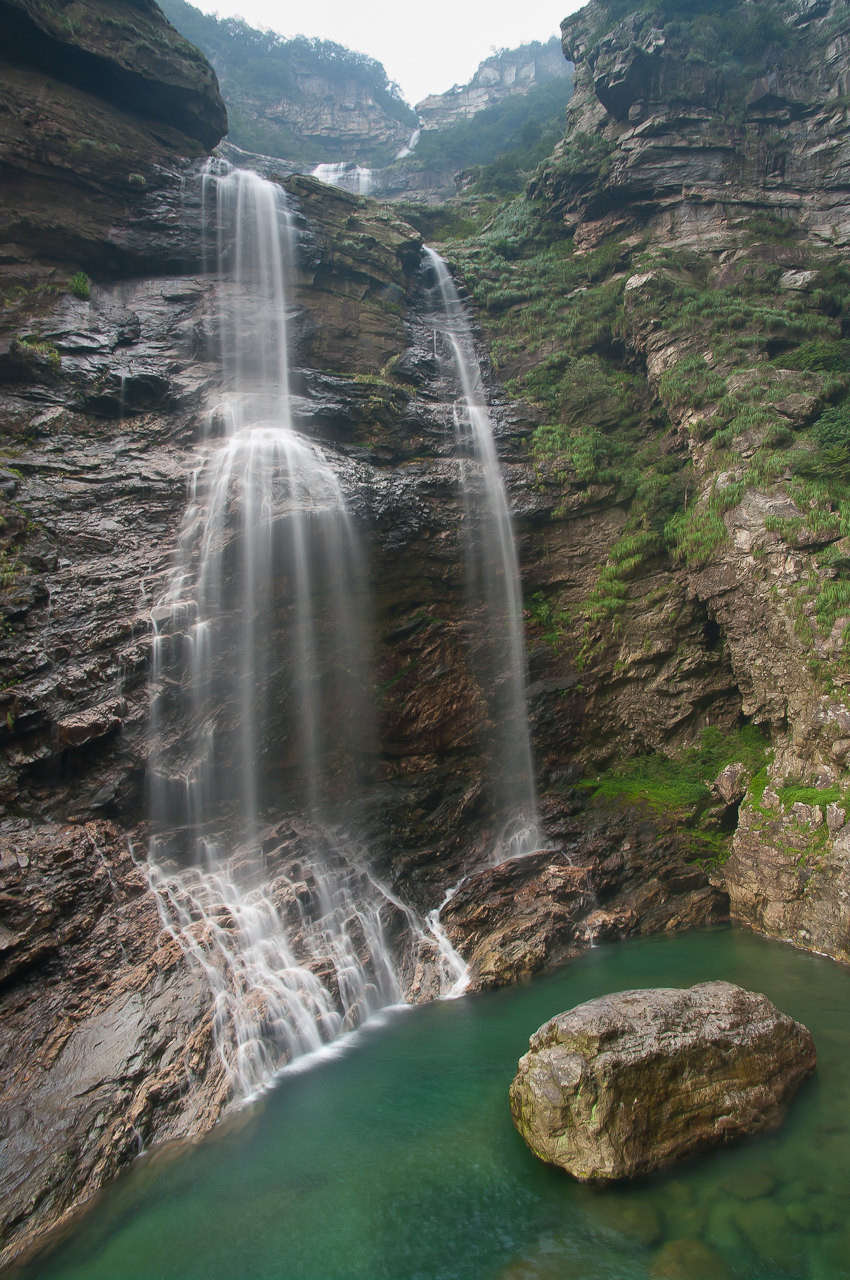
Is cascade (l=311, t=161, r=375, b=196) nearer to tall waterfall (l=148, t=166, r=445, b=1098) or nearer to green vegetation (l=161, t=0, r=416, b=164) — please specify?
green vegetation (l=161, t=0, r=416, b=164)

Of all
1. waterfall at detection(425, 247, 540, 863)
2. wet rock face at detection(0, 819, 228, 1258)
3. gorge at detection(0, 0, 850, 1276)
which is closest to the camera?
wet rock face at detection(0, 819, 228, 1258)

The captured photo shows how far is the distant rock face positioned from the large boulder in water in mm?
65849

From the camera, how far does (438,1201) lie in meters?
5.77

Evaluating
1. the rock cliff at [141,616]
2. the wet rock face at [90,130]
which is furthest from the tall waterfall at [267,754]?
the wet rock face at [90,130]

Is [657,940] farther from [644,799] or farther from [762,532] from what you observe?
[762,532]

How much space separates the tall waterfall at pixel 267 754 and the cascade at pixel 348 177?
3407 centimetres

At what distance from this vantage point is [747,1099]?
19.9 feet

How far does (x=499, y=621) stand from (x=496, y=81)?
6475 cm

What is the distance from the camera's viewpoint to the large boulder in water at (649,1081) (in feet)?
18.5

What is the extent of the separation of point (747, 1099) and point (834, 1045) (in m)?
2.36

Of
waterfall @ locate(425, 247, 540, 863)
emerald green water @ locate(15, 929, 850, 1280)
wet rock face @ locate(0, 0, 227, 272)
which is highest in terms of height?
wet rock face @ locate(0, 0, 227, 272)

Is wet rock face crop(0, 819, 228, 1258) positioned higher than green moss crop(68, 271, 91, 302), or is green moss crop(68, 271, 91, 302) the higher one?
green moss crop(68, 271, 91, 302)

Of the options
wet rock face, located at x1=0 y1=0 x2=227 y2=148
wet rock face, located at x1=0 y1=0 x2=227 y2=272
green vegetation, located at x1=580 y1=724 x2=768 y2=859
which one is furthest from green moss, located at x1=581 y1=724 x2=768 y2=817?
wet rock face, located at x1=0 y1=0 x2=227 y2=148

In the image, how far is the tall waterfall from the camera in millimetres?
9523
